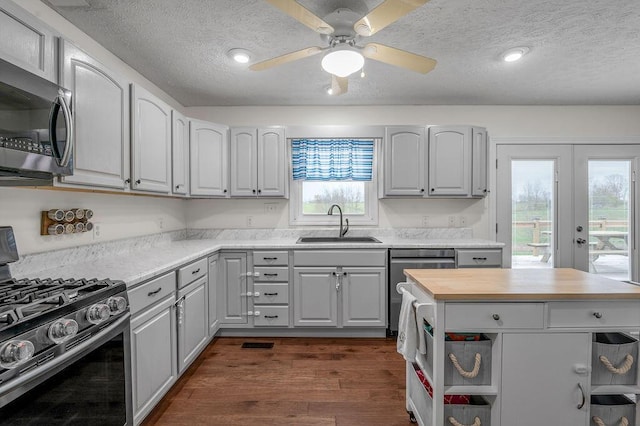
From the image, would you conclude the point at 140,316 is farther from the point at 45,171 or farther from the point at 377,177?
the point at 377,177

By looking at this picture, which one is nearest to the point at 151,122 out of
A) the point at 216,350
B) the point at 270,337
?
the point at 216,350

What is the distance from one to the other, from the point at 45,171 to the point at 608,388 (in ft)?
9.08

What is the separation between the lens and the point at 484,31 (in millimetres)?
2096

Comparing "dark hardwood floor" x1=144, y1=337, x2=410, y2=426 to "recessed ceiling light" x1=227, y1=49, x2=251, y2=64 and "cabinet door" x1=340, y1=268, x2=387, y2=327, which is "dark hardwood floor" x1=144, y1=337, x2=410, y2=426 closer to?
"cabinet door" x1=340, y1=268, x2=387, y2=327

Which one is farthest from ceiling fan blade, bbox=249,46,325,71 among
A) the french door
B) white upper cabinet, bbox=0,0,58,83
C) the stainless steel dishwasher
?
the french door

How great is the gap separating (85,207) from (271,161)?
171 cm

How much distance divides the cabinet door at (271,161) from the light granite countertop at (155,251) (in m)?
0.54

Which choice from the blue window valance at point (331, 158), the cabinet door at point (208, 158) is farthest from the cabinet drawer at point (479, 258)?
the cabinet door at point (208, 158)

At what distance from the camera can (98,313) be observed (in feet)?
4.20

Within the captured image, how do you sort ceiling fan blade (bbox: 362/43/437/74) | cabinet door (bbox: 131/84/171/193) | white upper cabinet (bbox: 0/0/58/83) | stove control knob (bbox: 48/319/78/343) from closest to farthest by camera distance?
stove control knob (bbox: 48/319/78/343)
white upper cabinet (bbox: 0/0/58/83)
ceiling fan blade (bbox: 362/43/437/74)
cabinet door (bbox: 131/84/171/193)

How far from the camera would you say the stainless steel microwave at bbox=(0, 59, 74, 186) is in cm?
117

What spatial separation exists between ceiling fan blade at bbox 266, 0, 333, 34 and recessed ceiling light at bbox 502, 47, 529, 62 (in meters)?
1.57

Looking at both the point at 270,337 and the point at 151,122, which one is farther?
the point at 270,337

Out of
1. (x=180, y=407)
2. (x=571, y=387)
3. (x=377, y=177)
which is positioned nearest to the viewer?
(x=571, y=387)
